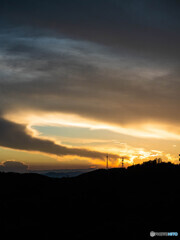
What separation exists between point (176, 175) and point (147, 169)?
7.09 m

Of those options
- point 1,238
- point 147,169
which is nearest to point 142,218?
point 1,238

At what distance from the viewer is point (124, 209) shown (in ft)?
127

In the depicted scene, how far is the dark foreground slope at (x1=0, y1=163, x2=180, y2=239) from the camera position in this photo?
2962 cm

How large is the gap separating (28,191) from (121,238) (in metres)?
29.7

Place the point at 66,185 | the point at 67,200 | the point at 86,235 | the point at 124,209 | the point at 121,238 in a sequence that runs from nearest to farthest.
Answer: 1. the point at 121,238
2. the point at 86,235
3. the point at 124,209
4. the point at 67,200
5. the point at 66,185

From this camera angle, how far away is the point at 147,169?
182ft

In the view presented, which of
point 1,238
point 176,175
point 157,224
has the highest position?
point 176,175

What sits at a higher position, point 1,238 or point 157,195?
point 157,195

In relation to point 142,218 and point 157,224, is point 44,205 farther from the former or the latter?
point 157,224

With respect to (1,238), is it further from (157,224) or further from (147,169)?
(147,169)

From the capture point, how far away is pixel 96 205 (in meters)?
41.3

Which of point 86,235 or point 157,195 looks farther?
point 157,195

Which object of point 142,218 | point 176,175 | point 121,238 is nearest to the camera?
point 121,238

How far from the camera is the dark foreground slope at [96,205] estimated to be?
29616 mm
